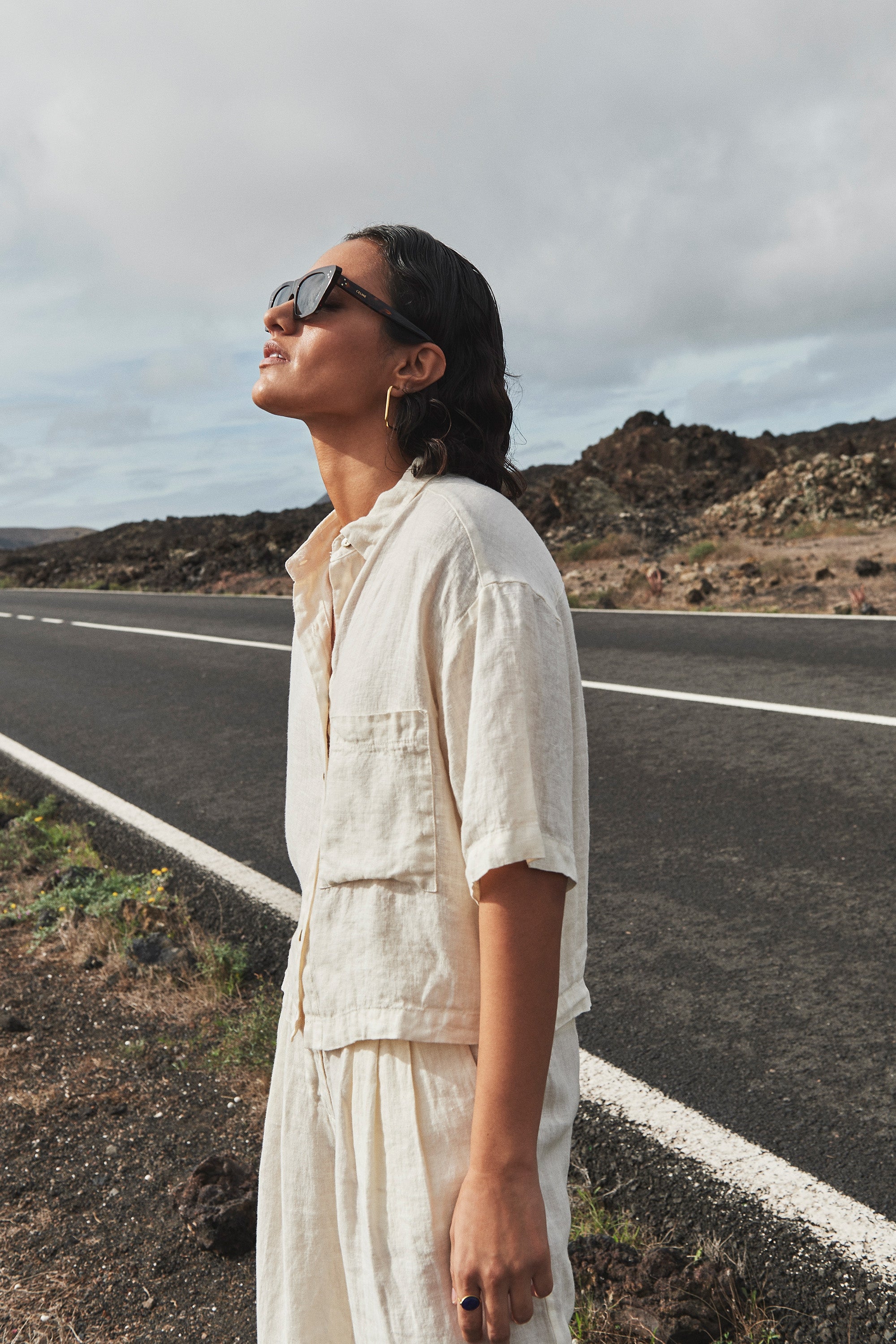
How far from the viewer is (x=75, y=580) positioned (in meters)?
30.7

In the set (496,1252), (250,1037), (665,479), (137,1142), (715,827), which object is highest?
(665,479)

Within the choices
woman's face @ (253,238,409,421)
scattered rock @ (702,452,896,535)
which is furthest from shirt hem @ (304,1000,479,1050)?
scattered rock @ (702,452,896,535)

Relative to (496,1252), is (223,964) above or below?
below

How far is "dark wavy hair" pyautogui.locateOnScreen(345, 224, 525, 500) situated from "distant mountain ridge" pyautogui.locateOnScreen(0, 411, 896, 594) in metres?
16.4

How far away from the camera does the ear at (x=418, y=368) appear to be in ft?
4.48

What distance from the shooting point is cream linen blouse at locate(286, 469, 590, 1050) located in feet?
3.71

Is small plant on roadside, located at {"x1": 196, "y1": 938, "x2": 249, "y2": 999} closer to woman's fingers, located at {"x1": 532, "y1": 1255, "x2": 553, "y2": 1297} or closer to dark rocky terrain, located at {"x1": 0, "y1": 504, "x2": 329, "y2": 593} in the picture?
woman's fingers, located at {"x1": 532, "y1": 1255, "x2": 553, "y2": 1297}

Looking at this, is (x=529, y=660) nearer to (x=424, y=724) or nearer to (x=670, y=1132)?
(x=424, y=724)

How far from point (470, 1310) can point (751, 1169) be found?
1430 mm

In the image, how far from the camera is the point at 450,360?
55.6 inches

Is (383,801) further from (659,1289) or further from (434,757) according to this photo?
(659,1289)

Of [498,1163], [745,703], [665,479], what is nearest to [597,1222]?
[498,1163]

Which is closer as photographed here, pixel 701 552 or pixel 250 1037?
pixel 250 1037

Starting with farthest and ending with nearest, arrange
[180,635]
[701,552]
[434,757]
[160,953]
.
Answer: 1. [701,552]
2. [180,635]
3. [160,953]
4. [434,757]
